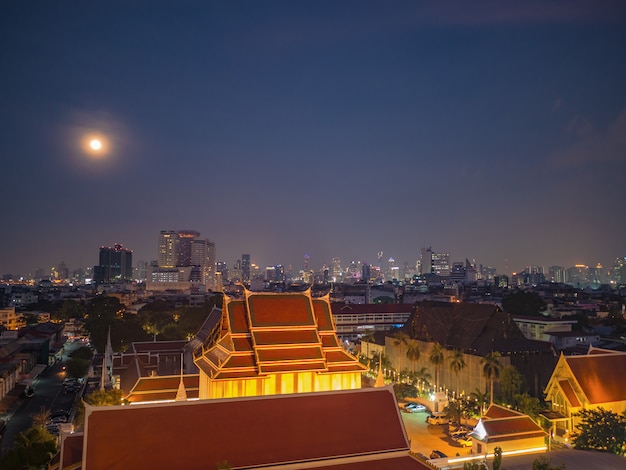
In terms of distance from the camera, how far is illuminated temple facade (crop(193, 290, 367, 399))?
29125 millimetres

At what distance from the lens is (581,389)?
108 feet

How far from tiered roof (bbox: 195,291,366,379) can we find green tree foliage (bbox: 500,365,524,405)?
13083mm

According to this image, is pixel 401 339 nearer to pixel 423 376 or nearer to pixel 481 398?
pixel 423 376

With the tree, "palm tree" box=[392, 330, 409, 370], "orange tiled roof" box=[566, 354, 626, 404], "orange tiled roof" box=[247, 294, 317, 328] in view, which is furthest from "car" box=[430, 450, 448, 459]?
"palm tree" box=[392, 330, 409, 370]

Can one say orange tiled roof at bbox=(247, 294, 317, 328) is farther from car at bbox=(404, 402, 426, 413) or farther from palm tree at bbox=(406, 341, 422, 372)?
palm tree at bbox=(406, 341, 422, 372)

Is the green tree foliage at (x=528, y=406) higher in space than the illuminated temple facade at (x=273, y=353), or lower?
lower

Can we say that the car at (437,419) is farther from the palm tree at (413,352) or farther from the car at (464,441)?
the palm tree at (413,352)

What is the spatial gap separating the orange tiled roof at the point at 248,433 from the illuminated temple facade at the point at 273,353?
8487 millimetres

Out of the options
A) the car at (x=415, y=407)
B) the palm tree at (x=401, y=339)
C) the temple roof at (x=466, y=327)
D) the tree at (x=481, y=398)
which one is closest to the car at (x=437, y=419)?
the tree at (x=481, y=398)

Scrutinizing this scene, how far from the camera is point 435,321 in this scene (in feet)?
177

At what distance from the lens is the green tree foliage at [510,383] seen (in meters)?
37.9

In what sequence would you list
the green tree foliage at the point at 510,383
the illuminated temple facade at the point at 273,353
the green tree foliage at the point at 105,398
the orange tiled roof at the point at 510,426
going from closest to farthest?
the orange tiled roof at the point at 510,426 → the illuminated temple facade at the point at 273,353 → the green tree foliage at the point at 105,398 → the green tree foliage at the point at 510,383

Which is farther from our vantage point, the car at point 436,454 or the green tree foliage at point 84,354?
the green tree foliage at point 84,354

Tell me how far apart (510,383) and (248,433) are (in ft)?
85.9
